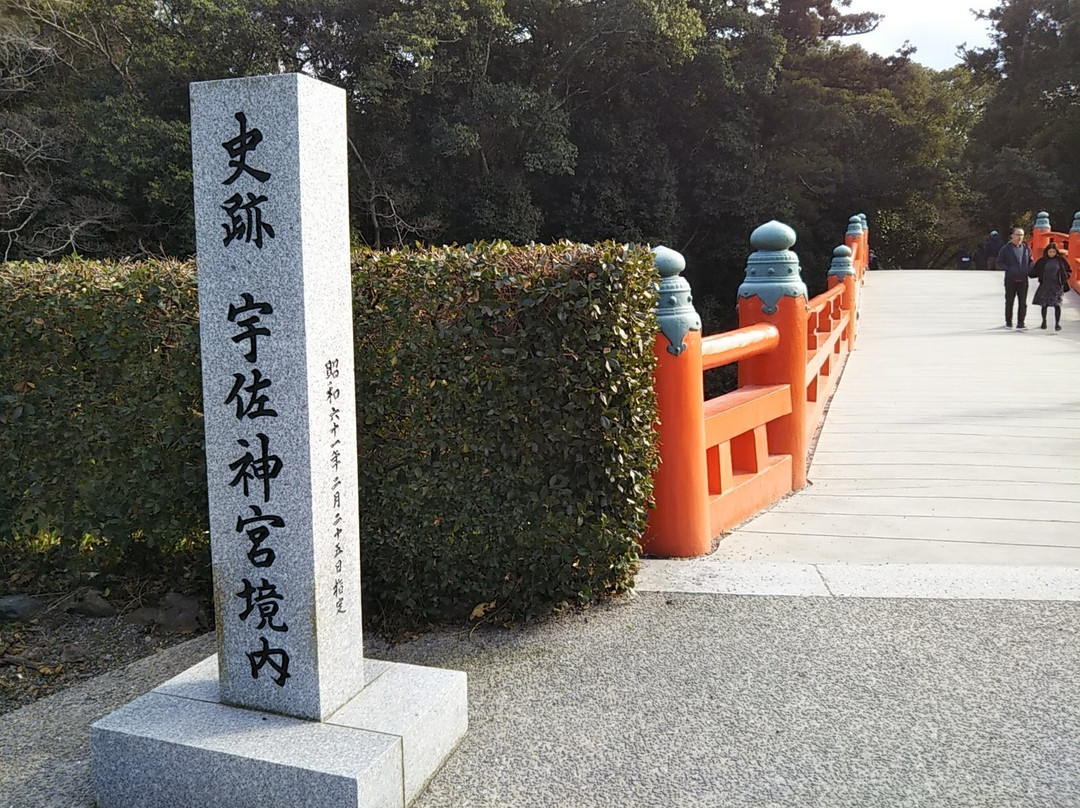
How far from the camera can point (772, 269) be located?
17.6ft

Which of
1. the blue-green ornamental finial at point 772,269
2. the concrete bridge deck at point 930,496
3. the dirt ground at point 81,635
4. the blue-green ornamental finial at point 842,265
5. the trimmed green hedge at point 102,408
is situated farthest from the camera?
the blue-green ornamental finial at point 842,265

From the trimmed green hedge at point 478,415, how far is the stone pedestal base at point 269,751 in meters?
0.81

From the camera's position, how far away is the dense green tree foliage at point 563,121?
1992 centimetres

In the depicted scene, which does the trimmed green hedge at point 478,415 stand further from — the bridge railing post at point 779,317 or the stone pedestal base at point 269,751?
the bridge railing post at point 779,317

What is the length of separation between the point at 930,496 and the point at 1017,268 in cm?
903

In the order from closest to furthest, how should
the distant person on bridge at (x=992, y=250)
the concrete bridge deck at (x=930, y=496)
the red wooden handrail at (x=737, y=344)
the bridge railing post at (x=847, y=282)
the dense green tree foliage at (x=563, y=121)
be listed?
1. the concrete bridge deck at (x=930, y=496)
2. the red wooden handrail at (x=737, y=344)
3. the bridge railing post at (x=847, y=282)
4. the dense green tree foliage at (x=563, y=121)
5. the distant person on bridge at (x=992, y=250)

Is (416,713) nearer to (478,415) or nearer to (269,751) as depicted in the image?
(269,751)

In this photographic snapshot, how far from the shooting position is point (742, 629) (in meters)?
3.27

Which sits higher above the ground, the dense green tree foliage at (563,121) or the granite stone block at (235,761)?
the dense green tree foliage at (563,121)

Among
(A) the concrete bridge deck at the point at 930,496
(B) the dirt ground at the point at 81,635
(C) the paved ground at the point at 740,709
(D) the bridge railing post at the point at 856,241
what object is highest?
(D) the bridge railing post at the point at 856,241

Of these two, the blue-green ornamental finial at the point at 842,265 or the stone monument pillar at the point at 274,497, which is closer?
the stone monument pillar at the point at 274,497

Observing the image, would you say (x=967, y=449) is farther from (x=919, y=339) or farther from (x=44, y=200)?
(x=44, y=200)

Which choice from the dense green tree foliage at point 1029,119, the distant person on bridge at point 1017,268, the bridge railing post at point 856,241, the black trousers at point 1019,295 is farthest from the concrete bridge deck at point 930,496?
the dense green tree foliage at point 1029,119

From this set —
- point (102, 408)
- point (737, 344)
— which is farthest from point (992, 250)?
point (102, 408)
